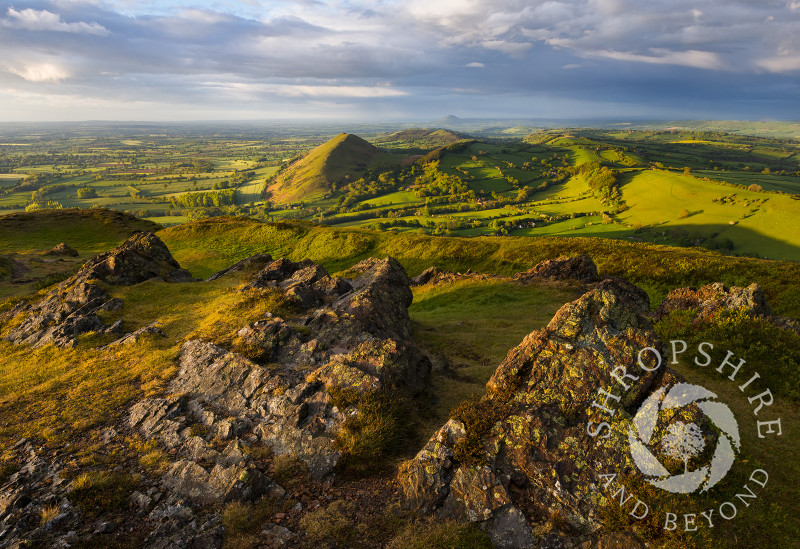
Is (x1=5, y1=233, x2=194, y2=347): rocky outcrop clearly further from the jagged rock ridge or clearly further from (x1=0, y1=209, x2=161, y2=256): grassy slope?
(x1=0, y1=209, x2=161, y2=256): grassy slope

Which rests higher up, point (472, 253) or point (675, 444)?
point (675, 444)

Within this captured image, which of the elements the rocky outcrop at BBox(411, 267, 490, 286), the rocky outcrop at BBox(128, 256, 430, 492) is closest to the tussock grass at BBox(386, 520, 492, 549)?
the rocky outcrop at BBox(128, 256, 430, 492)

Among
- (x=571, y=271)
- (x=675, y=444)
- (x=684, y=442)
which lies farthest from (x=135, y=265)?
(x=571, y=271)

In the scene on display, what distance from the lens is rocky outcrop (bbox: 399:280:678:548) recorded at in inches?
423

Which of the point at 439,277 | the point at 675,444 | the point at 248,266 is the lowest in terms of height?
the point at 439,277

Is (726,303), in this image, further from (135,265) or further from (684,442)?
(135,265)

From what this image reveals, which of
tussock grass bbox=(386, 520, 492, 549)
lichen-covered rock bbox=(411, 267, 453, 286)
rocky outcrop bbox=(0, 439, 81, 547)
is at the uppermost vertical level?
tussock grass bbox=(386, 520, 492, 549)

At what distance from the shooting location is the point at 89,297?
3266 centimetres

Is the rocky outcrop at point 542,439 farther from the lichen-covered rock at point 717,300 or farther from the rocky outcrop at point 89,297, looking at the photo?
the rocky outcrop at point 89,297

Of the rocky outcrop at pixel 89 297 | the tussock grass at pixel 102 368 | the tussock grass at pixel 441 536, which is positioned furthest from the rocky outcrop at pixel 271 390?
the rocky outcrop at pixel 89 297

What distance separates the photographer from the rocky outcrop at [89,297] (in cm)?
2712

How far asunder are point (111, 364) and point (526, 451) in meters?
23.8

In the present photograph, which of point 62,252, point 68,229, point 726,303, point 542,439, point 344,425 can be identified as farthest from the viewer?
point 68,229

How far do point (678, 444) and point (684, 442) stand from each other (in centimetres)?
26
